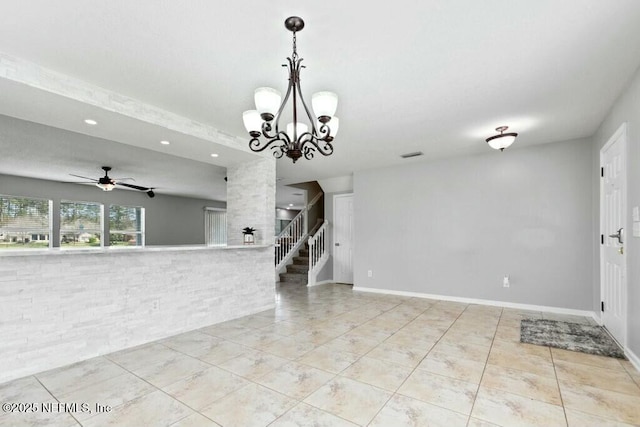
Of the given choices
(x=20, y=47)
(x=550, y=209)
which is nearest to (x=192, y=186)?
(x=20, y=47)

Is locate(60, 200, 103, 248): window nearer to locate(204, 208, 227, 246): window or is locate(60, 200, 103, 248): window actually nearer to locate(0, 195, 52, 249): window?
locate(0, 195, 52, 249): window

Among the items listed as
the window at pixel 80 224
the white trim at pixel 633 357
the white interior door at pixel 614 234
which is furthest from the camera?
the window at pixel 80 224

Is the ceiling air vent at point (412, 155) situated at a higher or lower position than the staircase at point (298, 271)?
higher

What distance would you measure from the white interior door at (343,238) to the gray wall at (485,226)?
2.79ft

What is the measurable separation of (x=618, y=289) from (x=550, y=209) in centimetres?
165

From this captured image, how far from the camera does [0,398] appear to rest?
231 cm

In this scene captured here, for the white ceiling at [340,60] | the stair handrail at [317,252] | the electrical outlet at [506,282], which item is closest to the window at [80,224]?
the stair handrail at [317,252]

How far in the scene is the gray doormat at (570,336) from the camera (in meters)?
3.20

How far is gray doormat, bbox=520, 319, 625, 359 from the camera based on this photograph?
10.5ft

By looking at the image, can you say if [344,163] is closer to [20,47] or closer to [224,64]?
[224,64]

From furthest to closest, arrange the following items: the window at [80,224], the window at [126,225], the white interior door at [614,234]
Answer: the window at [126,225]
the window at [80,224]
the white interior door at [614,234]

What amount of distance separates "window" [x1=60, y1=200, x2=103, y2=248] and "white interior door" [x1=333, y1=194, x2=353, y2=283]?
19.4 ft

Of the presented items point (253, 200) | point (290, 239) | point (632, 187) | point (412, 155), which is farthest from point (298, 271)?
point (632, 187)

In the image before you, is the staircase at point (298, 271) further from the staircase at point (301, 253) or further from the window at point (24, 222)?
the window at point (24, 222)
